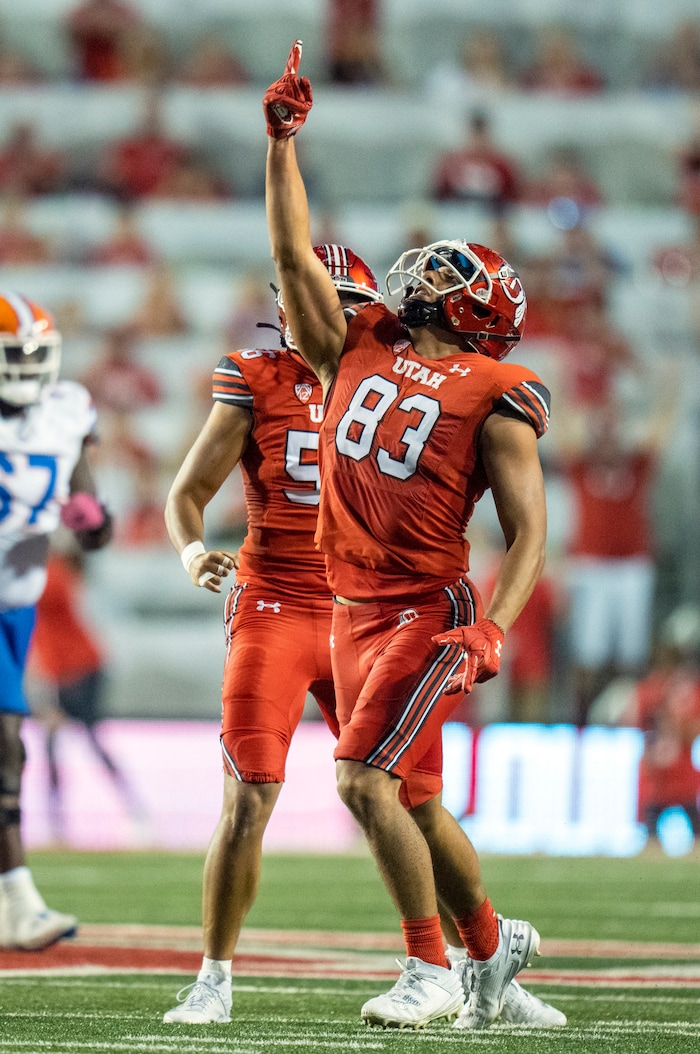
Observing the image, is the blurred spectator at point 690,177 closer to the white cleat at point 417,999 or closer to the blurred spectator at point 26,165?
the blurred spectator at point 26,165

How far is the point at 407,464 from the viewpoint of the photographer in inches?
170

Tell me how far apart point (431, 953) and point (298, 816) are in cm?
686

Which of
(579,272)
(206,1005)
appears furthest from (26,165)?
(206,1005)

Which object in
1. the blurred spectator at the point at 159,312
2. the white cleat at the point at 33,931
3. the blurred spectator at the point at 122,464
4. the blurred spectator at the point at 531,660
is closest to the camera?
the white cleat at the point at 33,931

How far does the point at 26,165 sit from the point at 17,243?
982mm

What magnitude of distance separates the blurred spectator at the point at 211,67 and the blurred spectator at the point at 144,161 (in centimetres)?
92

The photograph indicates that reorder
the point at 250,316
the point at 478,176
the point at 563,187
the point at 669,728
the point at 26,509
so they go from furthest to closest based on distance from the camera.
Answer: the point at 563,187
the point at 478,176
the point at 250,316
the point at 669,728
the point at 26,509

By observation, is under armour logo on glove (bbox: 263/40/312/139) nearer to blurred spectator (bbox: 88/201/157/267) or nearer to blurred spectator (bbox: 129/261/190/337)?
blurred spectator (bbox: 129/261/190/337)

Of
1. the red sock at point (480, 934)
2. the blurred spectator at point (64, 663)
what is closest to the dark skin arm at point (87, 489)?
the red sock at point (480, 934)

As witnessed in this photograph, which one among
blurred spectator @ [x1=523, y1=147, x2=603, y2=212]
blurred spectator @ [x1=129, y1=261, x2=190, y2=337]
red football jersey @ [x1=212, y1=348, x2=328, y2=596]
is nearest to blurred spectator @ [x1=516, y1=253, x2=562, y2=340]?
blurred spectator @ [x1=523, y1=147, x2=603, y2=212]

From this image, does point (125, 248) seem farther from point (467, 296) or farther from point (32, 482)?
point (467, 296)

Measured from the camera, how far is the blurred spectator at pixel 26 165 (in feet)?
51.2

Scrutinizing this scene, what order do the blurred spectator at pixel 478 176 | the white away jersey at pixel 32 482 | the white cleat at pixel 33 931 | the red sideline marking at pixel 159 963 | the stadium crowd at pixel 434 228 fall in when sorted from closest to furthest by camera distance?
the red sideline marking at pixel 159 963
the white cleat at pixel 33 931
the white away jersey at pixel 32 482
the stadium crowd at pixel 434 228
the blurred spectator at pixel 478 176

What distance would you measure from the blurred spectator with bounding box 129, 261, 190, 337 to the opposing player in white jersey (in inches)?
320
